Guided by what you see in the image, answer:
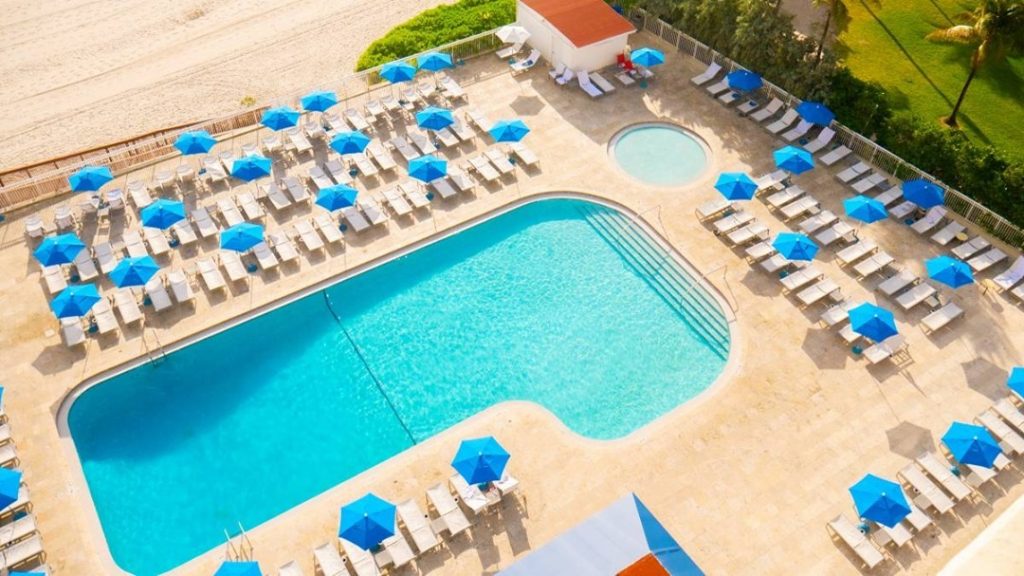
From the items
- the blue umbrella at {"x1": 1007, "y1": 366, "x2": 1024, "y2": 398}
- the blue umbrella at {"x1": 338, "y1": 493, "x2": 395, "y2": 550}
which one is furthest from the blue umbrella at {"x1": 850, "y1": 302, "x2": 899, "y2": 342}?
the blue umbrella at {"x1": 338, "y1": 493, "x2": 395, "y2": 550}

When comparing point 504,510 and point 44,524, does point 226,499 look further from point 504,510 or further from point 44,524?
point 504,510

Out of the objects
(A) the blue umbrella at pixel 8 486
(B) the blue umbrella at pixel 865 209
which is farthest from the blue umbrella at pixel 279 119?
(B) the blue umbrella at pixel 865 209

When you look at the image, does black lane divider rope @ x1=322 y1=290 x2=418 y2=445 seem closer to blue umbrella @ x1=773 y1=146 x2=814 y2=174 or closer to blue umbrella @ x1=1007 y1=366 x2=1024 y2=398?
blue umbrella @ x1=773 y1=146 x2=814 y2=174

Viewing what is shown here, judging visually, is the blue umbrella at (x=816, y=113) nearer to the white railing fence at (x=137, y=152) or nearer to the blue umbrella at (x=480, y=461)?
the white railing fence at (x=137, y=152)

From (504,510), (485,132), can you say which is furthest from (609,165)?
(504,510)

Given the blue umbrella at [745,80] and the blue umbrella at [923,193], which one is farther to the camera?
the blue umbrella at [745,80]

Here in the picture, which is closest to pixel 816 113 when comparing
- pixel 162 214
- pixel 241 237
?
pixel 241 237

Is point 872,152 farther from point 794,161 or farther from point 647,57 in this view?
point 647,57
